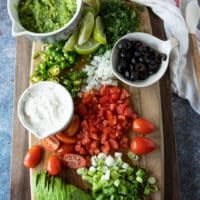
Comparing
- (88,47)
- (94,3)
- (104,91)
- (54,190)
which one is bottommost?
(54,190)

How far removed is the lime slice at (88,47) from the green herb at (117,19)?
1.5 inches

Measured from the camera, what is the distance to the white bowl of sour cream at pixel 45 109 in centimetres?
102

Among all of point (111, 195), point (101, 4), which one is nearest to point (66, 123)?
point (111, 195)

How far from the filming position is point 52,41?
1.09m

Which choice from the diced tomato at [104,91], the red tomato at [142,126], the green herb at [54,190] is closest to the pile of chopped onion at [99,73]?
the diced tomato at [104,91]

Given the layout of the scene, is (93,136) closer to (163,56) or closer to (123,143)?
(123,143)

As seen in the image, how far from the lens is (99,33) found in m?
1.09

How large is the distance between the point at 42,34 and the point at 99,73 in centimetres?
17

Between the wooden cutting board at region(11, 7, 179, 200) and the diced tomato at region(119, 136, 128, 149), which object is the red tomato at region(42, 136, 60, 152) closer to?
the wooden cutting board at region(11, 7, 179, 200)

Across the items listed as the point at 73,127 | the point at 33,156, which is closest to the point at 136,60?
the point at 73,127

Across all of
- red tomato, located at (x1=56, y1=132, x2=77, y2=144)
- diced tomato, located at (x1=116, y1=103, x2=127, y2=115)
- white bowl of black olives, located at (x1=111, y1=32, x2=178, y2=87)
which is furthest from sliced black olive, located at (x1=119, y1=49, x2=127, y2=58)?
red tomato, located at (x1=56, y1=132, x2=77, y2=144)

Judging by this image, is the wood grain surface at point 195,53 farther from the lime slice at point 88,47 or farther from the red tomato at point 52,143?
the red tomato at point 52,143

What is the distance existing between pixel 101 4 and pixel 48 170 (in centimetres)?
43

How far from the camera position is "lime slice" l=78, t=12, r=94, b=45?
1.09 metres
